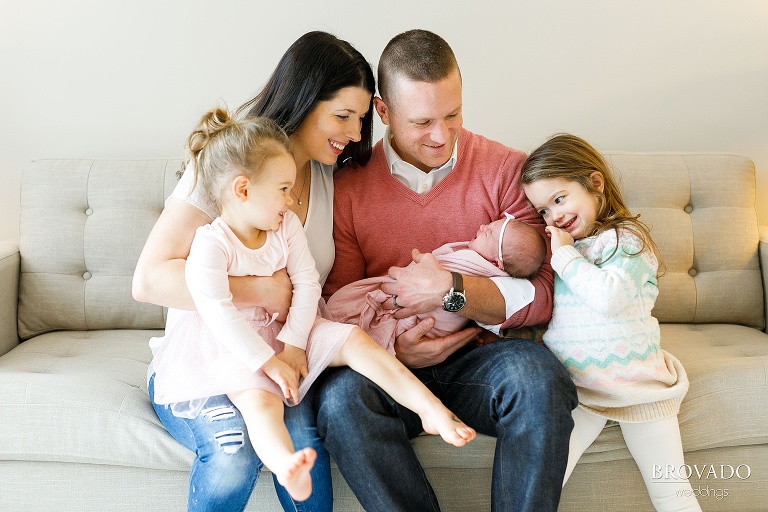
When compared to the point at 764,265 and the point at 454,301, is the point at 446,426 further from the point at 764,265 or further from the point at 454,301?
the point at 764,265

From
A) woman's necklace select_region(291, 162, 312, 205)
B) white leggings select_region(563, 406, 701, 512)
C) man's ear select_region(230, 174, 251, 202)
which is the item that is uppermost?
man's ear select_region(230, 174, 251, 202)

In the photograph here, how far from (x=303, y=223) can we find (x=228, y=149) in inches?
14.4

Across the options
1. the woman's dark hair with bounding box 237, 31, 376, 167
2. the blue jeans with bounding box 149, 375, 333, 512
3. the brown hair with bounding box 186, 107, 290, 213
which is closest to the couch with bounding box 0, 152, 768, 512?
the blue jeans with bounding box 149, 375, 333, 512

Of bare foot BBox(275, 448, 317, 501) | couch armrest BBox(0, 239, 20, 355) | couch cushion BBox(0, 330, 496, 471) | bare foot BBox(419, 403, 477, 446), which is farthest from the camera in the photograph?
couch armrest BBox(0, 239, 20, 355)

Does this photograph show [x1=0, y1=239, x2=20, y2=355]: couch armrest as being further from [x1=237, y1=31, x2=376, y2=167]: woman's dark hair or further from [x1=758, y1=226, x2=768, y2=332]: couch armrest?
[x1=758, y1=226, x2=768, y2=332]: couch armrest

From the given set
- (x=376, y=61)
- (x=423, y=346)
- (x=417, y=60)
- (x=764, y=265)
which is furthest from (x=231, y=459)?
(x=764, y=265)

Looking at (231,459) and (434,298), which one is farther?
(434,298)

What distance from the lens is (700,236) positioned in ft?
7.73

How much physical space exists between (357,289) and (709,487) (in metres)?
0.95

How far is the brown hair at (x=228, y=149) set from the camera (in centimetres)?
163

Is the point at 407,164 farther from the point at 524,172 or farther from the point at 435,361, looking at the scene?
the point at 435,361

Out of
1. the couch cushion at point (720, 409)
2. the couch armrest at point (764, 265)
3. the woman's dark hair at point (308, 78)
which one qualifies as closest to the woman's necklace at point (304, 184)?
the woman's dark hair at point (308, 78)

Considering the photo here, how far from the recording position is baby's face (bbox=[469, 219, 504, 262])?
1.87m

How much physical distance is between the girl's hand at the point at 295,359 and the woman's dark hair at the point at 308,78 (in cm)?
52
